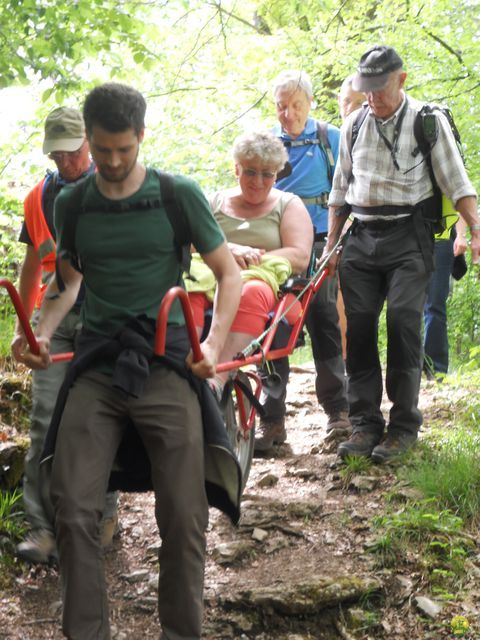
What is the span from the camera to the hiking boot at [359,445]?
521cm

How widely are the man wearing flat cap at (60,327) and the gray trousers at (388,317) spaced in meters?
1.89

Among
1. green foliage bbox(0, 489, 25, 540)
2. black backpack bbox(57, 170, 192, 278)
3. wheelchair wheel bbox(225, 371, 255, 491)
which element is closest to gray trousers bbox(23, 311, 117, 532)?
green foliage bbox(0, 489, 25, 540)

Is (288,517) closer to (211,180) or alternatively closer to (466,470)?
(466,470)

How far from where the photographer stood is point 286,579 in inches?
151

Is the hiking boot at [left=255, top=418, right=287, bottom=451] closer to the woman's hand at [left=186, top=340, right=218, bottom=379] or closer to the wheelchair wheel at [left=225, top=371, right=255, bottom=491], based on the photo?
the wheelchair wheel at [left=225, top=371, right=255, bottom=491]

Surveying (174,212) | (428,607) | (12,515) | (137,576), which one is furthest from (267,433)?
(174,212)

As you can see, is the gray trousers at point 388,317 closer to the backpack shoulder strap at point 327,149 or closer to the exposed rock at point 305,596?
the backpack shoulder strap at point 327,149

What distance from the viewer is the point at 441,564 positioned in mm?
3873

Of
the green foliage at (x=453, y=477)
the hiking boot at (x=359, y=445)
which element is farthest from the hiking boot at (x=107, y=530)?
the green foliage at (x=453, y=477)

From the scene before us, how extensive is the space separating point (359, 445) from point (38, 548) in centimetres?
217

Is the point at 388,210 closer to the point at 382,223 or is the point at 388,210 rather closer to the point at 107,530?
the point at 382,223

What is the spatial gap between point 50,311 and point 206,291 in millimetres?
1201

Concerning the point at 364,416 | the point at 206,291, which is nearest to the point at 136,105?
the point at 206,291

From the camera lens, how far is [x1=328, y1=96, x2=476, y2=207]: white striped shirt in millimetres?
4943
